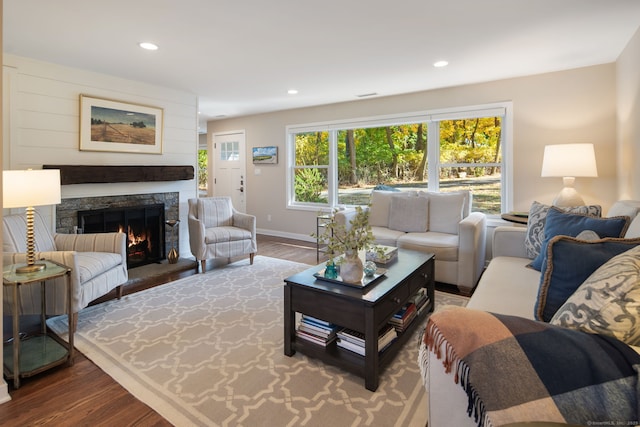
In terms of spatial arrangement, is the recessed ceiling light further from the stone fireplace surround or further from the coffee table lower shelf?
the coffee table lower shelf

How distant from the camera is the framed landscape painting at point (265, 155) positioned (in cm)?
611

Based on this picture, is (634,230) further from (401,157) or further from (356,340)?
(401,157)

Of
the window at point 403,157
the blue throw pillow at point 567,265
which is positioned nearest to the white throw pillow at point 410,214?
the window at point 403,157

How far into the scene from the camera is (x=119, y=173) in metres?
3.89

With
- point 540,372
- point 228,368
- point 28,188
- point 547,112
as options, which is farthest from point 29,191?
point 547,112

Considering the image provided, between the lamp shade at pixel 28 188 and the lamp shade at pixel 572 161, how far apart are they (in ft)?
13.4

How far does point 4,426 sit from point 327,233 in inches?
72.2

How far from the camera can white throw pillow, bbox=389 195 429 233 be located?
3980 millimetres

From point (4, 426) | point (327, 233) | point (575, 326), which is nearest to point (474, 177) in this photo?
point (327, 233)

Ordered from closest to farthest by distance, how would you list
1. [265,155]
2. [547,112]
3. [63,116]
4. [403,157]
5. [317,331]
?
[317,331]
[63,116]
[547,112]
[403,157]
[265,155]

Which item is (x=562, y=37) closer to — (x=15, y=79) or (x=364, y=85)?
(x=364, y=85)

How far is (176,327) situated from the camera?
258 centimetres

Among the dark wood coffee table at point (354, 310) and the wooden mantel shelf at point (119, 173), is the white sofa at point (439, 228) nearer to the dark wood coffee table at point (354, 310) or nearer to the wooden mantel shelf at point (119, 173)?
the dark wood coffee table at point (354, 310)

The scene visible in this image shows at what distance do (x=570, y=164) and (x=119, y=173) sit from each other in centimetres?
468
